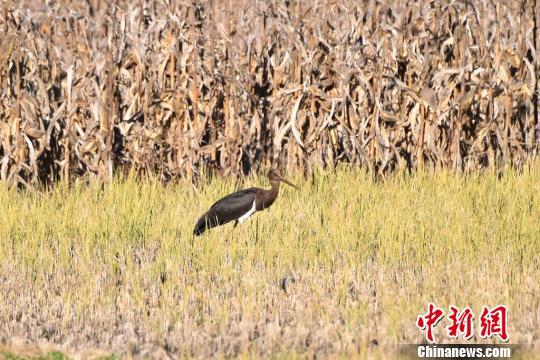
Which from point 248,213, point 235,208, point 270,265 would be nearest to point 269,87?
point 248,213

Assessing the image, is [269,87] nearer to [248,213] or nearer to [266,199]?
[266,199]

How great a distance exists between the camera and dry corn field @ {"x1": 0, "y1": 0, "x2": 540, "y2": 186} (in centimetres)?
1121

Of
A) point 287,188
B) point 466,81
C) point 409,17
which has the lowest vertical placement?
point 287,188

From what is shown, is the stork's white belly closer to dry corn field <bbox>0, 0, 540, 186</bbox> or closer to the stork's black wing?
the stork's black wing

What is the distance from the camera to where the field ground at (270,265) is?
5.99 m

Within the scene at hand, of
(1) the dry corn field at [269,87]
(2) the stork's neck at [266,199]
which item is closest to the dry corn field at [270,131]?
(1) the dry corn field at [269,87]

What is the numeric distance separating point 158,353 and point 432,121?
6598 mm

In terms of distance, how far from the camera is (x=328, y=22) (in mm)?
11672

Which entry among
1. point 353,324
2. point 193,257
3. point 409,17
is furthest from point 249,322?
point 409,17

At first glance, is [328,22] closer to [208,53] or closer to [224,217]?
[208,53]

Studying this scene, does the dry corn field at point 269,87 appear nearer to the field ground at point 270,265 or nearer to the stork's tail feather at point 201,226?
the field ground at point 270,265

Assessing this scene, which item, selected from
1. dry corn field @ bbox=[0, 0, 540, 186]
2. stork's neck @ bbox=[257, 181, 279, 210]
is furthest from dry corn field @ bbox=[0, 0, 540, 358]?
stork's neck @ bbox=[257, 181, 279, 210]

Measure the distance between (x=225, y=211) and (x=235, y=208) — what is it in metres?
0.09

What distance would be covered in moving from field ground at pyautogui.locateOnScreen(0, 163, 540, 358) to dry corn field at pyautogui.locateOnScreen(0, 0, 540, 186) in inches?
35.4
